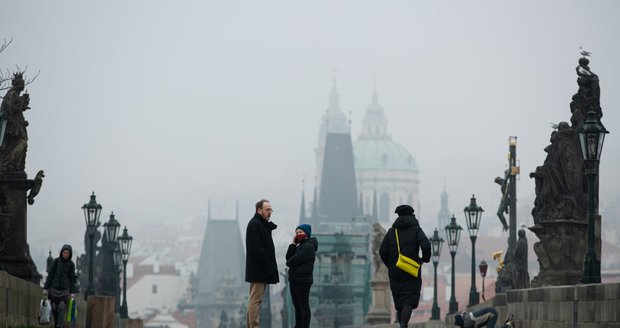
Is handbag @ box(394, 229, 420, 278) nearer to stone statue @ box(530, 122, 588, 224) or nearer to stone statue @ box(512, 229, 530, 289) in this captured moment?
stone statue @ box(530, 122, 588, 224)

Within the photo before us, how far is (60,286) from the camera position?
26562mm

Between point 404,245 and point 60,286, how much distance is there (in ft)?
21.2

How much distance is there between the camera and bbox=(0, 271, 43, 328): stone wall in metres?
24.3

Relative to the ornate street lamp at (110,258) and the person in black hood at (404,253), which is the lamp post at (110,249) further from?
the person in black hood at (404,253)

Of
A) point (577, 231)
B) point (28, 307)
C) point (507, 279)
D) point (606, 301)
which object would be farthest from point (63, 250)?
point (507, 279)

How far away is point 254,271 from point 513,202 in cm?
2423

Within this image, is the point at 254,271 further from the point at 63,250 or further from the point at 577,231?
the point at 577,231

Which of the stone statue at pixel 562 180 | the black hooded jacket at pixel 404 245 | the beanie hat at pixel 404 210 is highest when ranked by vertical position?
the stone statue at pixel 562 180

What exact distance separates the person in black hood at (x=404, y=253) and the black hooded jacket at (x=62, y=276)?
584 centimetres

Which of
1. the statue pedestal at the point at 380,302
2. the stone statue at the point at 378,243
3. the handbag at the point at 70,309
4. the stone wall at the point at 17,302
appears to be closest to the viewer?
the stone wall at the point at 17,302

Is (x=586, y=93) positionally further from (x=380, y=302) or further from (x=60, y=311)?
(x=380, y=302)

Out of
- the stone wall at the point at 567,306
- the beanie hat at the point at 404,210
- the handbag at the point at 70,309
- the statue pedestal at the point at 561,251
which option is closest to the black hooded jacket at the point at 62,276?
the handbag at the point at 70,309

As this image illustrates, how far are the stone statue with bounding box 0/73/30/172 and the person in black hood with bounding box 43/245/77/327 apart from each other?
18.5 ft

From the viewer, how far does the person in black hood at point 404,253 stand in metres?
22.5
